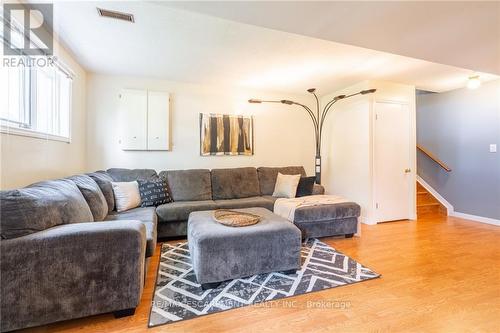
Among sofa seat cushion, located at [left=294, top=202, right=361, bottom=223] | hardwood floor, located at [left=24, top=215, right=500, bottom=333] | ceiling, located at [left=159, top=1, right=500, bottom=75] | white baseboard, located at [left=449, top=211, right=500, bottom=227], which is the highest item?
ceiling, located at [left=159, top=1, right=500, bottom=75]

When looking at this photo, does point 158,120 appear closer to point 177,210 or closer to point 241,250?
point 177,210

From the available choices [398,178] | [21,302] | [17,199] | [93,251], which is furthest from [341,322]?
[398,178]

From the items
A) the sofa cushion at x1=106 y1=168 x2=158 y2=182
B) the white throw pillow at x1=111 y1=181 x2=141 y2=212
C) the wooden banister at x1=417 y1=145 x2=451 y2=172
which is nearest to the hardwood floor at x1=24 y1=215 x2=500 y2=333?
the white throw pillow at x1=111 y1=181 x2=141 y2=212

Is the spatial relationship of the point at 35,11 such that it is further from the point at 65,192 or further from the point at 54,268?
the point at 54,268

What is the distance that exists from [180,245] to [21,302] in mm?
1555

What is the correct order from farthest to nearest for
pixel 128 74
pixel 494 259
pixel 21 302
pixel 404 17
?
pixel 128 74
pixel 494 259
pixel 404 17
pixel 21 302

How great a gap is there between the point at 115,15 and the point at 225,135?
2.24 meters

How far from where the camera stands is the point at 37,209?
133 centimetres

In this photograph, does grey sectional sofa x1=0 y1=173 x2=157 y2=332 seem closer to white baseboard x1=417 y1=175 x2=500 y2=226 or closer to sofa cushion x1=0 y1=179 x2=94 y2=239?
sofa cushion x1=0 y1=179 x2=94 y2=239

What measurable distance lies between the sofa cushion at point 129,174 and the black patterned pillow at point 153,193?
0.18 metres

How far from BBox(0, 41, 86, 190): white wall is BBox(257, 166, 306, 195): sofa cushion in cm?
260

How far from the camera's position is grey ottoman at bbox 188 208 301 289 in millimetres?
1768

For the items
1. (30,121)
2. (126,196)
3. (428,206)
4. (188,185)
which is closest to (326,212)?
(188,185)

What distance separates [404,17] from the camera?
1.52 metres
